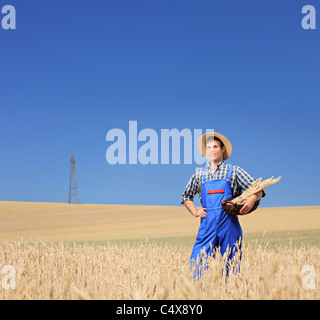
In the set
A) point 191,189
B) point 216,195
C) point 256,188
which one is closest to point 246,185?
point 256,188

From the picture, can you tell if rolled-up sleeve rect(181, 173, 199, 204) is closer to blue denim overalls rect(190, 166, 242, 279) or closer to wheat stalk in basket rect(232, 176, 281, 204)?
blue denim overalls rect(190, 166, 242, 279)

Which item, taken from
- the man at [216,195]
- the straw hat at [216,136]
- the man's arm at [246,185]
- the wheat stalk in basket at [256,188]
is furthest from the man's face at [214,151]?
the wheat stalk in basket at [256,188]

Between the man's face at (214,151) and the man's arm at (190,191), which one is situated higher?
the man's face at (214,151)

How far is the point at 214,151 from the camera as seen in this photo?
506cm

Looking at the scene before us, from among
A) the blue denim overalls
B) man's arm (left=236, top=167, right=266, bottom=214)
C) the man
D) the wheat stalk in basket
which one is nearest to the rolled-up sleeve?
the man

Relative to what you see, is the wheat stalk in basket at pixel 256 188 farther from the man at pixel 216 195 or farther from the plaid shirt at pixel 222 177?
the plaid shirt at pixel 222 177

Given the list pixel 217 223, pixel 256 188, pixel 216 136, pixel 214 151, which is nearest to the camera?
pixel 256 188

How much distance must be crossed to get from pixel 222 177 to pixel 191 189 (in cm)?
50

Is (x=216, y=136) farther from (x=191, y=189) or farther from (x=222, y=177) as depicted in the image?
(x=191, y=189)

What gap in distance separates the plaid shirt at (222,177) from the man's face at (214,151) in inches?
3.5

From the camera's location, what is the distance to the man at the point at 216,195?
476 centimetres
